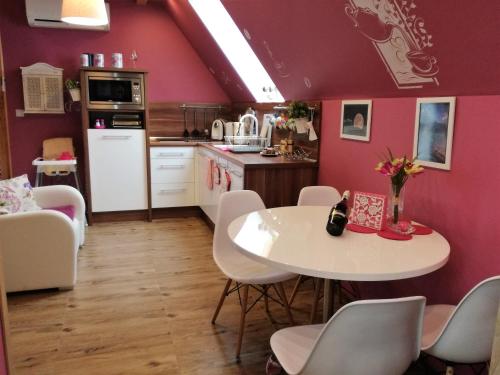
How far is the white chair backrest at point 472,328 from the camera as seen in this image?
4.75 ft

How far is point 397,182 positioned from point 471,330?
73cm

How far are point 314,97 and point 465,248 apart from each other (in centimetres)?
180

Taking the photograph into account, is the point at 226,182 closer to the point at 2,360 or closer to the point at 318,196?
the point at 318,196

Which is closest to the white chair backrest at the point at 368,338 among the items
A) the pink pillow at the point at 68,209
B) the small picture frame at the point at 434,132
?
the small picture frame at the point at 434,132

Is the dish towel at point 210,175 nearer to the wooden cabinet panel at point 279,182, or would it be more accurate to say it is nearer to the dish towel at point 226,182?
the dish towel at point 226,182

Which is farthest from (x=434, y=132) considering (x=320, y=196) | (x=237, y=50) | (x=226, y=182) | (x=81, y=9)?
(x=237, y=50)

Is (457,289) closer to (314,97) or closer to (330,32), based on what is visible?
(330,32)

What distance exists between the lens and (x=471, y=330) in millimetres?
1507

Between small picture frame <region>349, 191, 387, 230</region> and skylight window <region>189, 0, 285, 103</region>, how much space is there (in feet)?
7.48

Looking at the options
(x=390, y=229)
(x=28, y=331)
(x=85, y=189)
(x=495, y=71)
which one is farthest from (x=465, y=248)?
(x=85, y=189)

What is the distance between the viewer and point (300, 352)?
1.56 meters

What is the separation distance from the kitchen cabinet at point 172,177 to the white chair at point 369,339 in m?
3.68

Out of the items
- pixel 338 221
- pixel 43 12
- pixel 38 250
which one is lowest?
pixel 38 250

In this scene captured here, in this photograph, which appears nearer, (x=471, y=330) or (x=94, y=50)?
(x=471, y=330)
